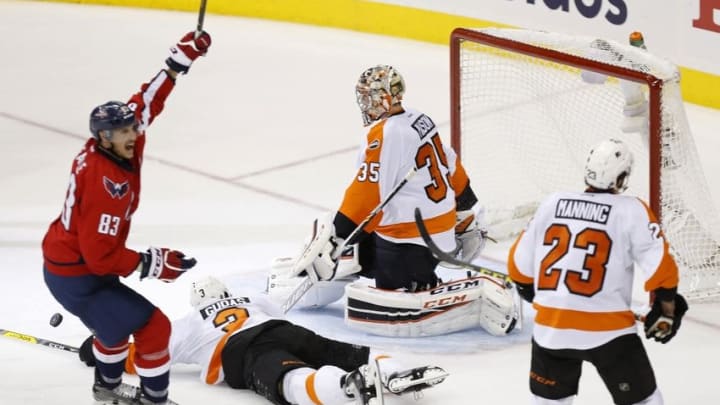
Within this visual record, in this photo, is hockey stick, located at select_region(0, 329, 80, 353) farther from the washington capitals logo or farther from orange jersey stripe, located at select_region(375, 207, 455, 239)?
orange jersey stripe, located at select_region(375, 207, 455, 239)

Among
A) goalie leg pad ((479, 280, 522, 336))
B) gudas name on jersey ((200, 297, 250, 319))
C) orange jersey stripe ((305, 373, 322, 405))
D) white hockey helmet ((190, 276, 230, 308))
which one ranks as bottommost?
orange jersey stripe ((305, 373, 322, 405))

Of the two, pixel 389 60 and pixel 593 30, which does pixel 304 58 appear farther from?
pixel 593 30

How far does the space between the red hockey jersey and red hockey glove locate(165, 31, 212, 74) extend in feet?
0.96

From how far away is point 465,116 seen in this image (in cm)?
680

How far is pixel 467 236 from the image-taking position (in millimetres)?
5949

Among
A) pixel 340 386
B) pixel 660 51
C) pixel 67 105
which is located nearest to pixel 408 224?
pixel 340 386

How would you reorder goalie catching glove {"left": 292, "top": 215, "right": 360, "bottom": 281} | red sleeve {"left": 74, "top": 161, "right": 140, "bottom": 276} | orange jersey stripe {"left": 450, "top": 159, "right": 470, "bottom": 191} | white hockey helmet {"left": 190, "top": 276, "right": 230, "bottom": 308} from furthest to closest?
orange jersey stripe {"left": 450, "top": 159, "right": 470, "bottom": 191}
goalie catching glove {"left": 292, "top": 215, "right": 360, "bottom": 281}
white hockey helmet {"left": 190, "top": 276, "right": 230, "bottom": 308}
red sleeve {"left": 74, "top": 161, "right": 140, "bottom": 276}

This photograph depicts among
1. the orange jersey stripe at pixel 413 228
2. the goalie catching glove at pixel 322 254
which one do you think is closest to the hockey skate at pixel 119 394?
the goalie catching glove at pixel 322 254

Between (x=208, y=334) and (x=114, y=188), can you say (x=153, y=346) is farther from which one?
(x=114, y=188)

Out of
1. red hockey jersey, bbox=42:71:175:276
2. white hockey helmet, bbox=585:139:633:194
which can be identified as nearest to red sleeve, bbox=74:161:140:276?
red hockey jersey, bbox=42:71:175:276

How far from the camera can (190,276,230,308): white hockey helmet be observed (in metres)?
5.17

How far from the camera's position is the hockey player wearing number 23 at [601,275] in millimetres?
4027

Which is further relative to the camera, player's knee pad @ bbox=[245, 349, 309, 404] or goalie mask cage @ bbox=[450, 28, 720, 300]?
goalie mask cage @ bbox=[450, 28, 720, 300]

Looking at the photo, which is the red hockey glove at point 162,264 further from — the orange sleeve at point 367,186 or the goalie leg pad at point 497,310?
the goalie leg pad at point 497,310
